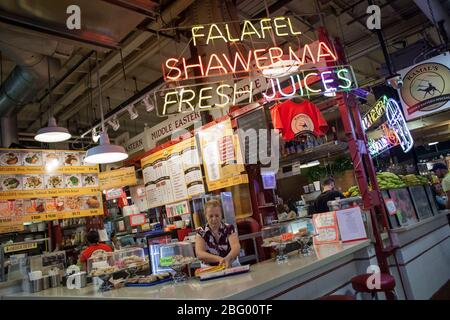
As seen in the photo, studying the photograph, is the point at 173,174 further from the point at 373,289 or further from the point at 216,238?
the point at 373,289

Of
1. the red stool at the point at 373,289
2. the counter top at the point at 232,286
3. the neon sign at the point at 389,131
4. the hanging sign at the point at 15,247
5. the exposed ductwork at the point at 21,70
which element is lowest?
the red stool at the point at 373,289

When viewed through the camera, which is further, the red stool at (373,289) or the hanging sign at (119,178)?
the hanging sign at (119,178)

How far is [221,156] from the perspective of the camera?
19.6 feet

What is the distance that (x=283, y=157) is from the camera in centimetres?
761

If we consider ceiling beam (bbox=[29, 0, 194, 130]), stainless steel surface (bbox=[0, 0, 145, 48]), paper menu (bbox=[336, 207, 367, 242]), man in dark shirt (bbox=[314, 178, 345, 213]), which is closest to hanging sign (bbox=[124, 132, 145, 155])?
ceiling beam (bbox=[29, 0, 194, 130])

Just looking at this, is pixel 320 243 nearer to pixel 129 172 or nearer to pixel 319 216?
pixel 319 216

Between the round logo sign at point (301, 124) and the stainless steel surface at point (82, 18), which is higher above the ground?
the stainless steel surface at point (82, 18)

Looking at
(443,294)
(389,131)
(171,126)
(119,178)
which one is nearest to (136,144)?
(119,178)

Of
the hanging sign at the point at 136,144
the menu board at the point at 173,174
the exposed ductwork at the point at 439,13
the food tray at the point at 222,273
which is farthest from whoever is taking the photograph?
the hanging sign at the point at 136,144

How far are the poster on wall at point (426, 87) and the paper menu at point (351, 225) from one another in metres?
4.71

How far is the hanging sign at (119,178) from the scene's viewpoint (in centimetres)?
784

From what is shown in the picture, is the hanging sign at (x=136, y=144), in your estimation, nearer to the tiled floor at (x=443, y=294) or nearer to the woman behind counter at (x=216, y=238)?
the woman behind counter at (x=216, y=238)

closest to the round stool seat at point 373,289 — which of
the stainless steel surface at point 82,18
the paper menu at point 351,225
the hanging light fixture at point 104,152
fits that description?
the paper menu at point 351,225

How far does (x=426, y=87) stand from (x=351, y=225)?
507cm
